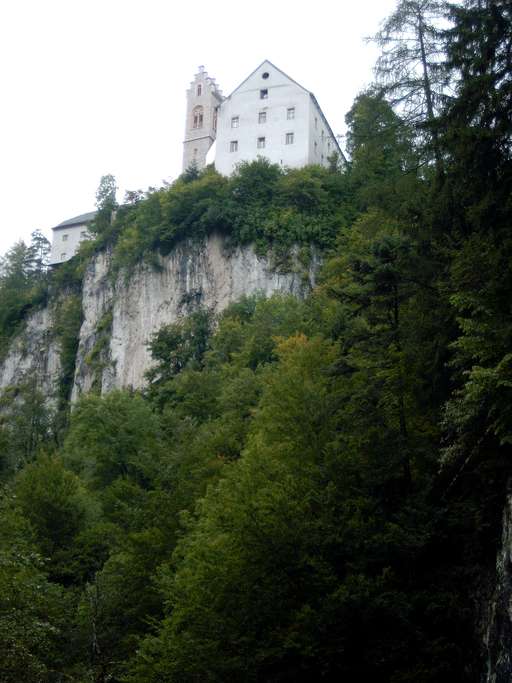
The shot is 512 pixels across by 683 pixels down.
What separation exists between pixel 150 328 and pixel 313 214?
13297 millimetres

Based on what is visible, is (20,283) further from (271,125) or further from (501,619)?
(501,619)

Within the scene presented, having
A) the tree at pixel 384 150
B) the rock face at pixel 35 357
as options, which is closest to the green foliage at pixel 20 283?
the rock face at pixel 35 357

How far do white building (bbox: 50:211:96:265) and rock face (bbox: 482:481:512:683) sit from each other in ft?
225

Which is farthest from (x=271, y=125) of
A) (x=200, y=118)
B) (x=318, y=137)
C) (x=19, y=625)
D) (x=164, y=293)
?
(x=19, y=625)

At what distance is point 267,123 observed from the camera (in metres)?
57.9

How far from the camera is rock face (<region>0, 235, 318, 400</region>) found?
5069cm

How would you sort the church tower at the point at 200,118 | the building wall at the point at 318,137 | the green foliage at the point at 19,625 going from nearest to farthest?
the green foliage at the point at 19,625 → the building wall at the point at 318,137 → the church tower at the point at 200,118

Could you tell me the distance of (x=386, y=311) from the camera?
17.8 meters

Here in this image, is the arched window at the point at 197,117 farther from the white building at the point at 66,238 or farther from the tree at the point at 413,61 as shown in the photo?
the tree at the point at 413,61

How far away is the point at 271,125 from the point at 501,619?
49.7 m

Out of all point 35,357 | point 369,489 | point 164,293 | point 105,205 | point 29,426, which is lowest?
point 369,489

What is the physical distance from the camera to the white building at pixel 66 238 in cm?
7762

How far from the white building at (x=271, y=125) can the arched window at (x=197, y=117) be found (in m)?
8.63

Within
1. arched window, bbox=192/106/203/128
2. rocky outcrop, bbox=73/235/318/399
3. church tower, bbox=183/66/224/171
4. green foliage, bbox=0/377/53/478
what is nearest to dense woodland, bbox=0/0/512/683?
rocky outcrop, bbox=73/235/318/399
